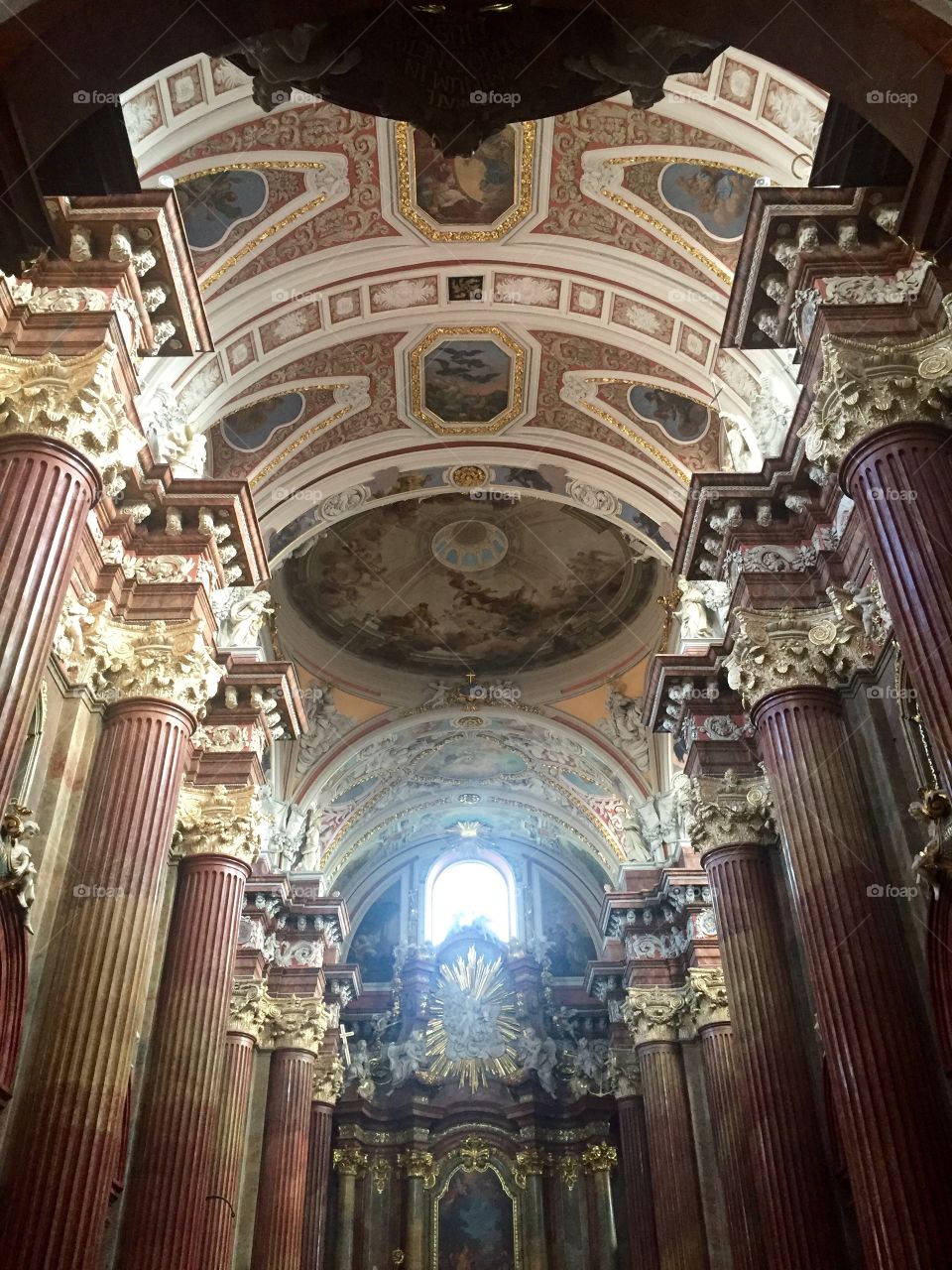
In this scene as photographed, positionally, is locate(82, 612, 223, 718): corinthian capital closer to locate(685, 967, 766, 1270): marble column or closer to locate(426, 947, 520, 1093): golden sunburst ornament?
locate(685, 967, 766, 1270): marble column

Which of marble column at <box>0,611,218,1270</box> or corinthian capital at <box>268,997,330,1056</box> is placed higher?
corinthian capital at <box>268,997,330,1056</box>

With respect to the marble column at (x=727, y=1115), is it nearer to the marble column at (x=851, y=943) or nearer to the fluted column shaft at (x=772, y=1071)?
the fluted column shaft at (x=772, y=1071)

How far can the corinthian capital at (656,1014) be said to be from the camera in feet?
61.9

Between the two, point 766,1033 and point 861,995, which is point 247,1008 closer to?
point 766,1033

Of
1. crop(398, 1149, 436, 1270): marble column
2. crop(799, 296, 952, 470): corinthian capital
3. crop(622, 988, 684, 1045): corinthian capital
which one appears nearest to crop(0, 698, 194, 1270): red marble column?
crop(799, 296, 952, 470): corinthian capital

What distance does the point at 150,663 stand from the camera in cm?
1009

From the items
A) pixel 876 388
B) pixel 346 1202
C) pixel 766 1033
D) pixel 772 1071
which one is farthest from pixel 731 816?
pixel 346 1202

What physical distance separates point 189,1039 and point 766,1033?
5335 millimetres

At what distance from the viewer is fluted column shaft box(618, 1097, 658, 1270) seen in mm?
19875

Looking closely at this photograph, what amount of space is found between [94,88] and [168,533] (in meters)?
5.52

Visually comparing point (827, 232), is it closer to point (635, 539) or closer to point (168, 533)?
point (168, 533)

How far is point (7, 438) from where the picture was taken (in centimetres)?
749

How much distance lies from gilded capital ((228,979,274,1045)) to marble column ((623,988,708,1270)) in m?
6.38

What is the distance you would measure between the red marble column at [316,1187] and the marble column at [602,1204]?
579 centimetres
